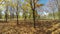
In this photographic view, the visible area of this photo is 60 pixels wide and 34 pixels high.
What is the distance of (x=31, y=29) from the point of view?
8.49 meters

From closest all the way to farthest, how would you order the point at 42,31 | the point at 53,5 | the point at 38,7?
1. the point at 42,31
2. the point at 38,7
3. the point at 53,5

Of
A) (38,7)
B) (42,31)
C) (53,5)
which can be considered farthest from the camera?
(53,5)

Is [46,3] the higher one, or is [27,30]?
[46,3]

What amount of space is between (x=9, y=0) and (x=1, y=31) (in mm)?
3084

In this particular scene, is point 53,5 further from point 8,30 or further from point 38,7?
point 8,30

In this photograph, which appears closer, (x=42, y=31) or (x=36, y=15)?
(x=42, y=31)

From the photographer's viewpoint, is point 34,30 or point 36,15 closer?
point 34,30

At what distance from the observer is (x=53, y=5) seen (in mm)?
9984

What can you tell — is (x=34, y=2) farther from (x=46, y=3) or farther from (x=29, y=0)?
(x=46, y=3)

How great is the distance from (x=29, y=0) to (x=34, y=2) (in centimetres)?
56

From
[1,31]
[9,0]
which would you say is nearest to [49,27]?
[1,31]

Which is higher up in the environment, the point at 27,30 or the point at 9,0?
the point at 9,0

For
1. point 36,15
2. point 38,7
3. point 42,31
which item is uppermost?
point 38,7

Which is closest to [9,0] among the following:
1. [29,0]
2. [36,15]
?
[29,0]
